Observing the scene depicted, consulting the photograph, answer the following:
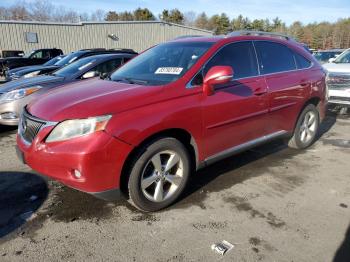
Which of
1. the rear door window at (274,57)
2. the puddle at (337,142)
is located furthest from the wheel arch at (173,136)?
the puddle at (337,142)

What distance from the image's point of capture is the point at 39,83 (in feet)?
21.0

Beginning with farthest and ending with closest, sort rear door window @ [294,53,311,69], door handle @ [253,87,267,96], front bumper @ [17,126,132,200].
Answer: rear door window @ [294,53,311,69]
door handle @ [253,87,267,96]
front bumper @ [17,126,132,200]

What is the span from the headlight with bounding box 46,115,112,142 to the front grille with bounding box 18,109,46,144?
0.22 m

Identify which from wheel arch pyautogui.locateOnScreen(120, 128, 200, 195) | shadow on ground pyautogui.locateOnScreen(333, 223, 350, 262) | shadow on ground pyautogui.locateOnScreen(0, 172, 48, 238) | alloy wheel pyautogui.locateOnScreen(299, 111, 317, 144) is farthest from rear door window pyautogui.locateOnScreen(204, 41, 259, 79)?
shadow on ground pyautogui.locateOnScreen(0, 172, 48, 238)

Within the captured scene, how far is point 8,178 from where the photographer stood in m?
4.13

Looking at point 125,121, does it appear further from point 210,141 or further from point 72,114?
point 210,141

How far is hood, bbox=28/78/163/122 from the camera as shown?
2906 millimetres

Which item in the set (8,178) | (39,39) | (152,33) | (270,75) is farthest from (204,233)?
(152,33)

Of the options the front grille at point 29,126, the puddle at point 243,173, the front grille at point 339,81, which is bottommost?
the puddle at point 243,173

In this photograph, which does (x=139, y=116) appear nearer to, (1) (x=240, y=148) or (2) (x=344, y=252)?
(1) (x=240, y=148)

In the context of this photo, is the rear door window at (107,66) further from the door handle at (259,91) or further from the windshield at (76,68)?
the door handle at (259,91)

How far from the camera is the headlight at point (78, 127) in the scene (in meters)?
2.81

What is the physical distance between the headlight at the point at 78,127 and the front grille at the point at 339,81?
21.9 ft

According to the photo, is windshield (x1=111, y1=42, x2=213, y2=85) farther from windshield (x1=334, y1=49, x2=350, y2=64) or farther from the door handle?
windshield (x1=334, y1=49, x2=350, y2=64)
